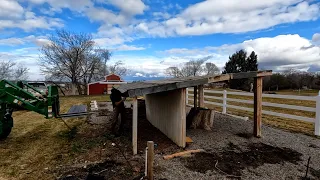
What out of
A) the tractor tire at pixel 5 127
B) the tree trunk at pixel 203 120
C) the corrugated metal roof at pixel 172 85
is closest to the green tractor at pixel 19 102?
the tractor tire at pixel 5 127

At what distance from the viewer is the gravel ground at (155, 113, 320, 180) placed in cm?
404

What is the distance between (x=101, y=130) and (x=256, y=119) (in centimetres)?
484

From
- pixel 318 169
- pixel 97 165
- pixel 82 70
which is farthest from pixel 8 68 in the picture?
pixel 318 169

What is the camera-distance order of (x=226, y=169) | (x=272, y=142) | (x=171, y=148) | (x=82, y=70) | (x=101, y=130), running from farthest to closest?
(x=82, y=70)
(x=101, y=130)
(x=272, y=142)
(x=171, y=148)
(x=226, y=169)

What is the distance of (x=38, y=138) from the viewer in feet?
21.9

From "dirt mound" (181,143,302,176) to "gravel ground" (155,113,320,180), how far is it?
0.21 ft

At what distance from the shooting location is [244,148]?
5535 millimetres

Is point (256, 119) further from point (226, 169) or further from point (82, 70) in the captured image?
point (82, 70)

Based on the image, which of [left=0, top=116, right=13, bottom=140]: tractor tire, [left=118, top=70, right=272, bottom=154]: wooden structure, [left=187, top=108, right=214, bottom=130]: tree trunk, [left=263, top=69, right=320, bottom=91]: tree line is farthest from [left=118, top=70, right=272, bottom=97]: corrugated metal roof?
[left=263, top=69, right=320, bottom=91]: tree line

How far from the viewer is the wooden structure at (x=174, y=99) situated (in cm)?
501

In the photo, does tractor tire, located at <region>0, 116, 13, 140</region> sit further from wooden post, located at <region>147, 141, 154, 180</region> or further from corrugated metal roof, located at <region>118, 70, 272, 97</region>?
wooden post, located at <region>147, 141, 154, 180</region>

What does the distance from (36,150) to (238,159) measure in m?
4.75

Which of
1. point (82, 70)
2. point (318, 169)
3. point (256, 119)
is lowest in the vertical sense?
point (318, 169)

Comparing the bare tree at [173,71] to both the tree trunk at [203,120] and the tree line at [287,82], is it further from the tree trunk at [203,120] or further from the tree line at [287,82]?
the tree trunk at [203,120]
